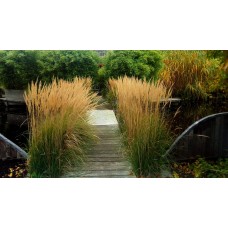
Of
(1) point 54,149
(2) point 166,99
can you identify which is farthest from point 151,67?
(1) point 54,149

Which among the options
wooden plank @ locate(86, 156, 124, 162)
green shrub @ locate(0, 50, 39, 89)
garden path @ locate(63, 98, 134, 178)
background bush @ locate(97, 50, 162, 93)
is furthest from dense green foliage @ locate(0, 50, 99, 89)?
wooden plank @ locate(86, 156, 124, 162)

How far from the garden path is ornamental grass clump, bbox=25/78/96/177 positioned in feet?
0.33

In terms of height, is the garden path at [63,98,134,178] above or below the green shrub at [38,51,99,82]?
below

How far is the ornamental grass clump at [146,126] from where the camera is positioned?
2.75 metres

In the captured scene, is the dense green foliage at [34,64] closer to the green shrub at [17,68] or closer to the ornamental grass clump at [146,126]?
the green shrub at [17,68]

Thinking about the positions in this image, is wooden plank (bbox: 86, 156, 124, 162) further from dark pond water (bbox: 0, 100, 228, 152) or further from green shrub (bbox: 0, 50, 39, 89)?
green shrub (bbox: 0, 50, 39, 89)

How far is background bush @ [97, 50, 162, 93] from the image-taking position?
114 inches

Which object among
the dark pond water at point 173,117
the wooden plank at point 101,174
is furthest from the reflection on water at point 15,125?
the wooden plank at point 101,174

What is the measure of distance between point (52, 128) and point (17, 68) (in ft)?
1.88

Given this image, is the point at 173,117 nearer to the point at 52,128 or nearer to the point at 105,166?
the point at 105,166

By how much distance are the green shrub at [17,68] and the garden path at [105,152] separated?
0.63 meters

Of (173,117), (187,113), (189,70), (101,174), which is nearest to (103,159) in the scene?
(101,174)

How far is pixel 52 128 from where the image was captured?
272cm
